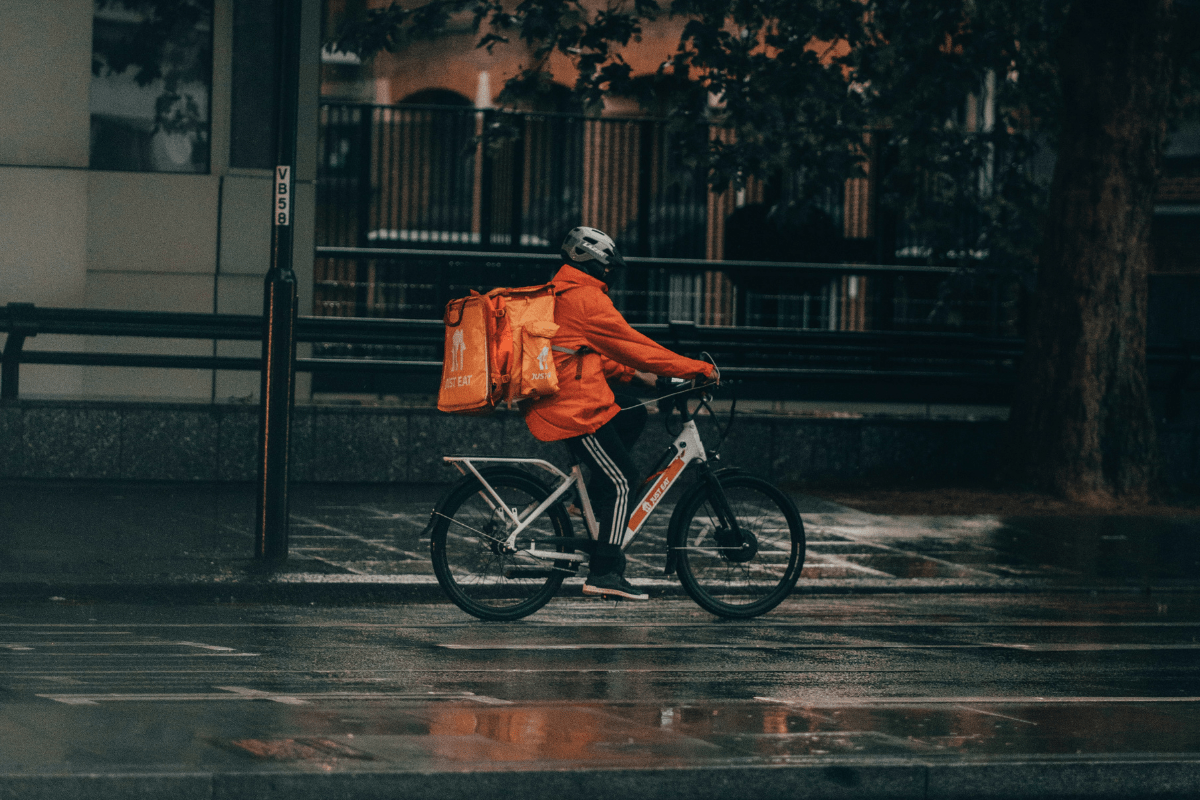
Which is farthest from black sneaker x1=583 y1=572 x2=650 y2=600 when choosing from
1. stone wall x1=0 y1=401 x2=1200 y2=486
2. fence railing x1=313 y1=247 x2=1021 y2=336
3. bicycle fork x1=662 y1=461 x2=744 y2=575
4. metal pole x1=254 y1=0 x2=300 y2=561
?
fence railing x1=313 y1=247 x2=1021 y2=336

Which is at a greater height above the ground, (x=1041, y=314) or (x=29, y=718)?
(x=1041, y=314)

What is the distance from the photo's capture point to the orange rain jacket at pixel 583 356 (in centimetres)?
791

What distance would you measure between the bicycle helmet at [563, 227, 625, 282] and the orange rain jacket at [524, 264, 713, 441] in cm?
4

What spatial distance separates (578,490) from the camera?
8.19 m

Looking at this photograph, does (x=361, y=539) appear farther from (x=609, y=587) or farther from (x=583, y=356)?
(x=583, y=356)

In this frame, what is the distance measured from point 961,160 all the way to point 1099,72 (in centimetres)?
168

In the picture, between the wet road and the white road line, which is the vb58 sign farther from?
the wet road

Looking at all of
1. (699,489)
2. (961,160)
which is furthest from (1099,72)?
(699,489)

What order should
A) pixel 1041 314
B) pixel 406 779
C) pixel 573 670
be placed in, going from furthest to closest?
pixel 1041 314 < pixel 573 670 < pixel 406 779

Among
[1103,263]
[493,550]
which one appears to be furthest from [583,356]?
[1103,263]

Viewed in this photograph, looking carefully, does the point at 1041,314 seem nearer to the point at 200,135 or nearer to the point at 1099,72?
the point at 1099,72

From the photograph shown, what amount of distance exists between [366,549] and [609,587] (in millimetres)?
2328

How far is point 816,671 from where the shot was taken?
7.00 metres

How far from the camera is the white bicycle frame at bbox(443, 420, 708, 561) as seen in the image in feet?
26.4
